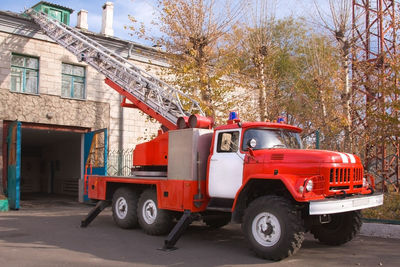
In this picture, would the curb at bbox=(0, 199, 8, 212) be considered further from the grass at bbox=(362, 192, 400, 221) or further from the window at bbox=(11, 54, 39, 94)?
the grass at bbox=(362, 192, 400, 221)

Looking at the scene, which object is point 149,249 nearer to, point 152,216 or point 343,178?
point 152,216

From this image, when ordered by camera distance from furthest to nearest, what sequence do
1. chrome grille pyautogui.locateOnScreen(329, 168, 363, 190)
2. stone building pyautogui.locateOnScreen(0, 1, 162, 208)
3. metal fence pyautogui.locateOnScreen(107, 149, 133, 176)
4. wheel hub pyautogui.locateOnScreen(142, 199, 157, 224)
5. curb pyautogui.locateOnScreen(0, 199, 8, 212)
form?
metal fence pyautogui.locateOnScreen(107, 149, 133, 176)
stone building pyautogui.locateOnScreen(0, 1, 162, 208)
curb pyautogui.locateOnScreen(0, 199, 8, 212)
wheel hub pyautogui.locateOnScreen(142, 199, 157, 224)
chrome grille pyautogui.locateOnScreen(329, 168, 363, 190)

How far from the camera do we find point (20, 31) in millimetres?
16938

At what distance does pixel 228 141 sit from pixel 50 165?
22.8m

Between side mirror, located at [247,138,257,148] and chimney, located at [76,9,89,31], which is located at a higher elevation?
chimney, located at [76,9,89,31]

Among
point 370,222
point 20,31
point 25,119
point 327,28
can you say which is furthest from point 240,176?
point 20,31

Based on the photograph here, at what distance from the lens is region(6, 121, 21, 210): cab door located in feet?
49.2

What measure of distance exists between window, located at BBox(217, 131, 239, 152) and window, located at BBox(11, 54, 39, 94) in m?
12.0

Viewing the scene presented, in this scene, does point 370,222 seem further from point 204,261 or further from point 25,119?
point 25,119

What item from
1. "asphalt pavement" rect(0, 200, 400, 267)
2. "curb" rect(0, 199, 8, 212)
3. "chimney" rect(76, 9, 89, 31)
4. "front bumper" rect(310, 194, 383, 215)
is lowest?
"asphalt pavement" rect(0, 200, 400, 267)

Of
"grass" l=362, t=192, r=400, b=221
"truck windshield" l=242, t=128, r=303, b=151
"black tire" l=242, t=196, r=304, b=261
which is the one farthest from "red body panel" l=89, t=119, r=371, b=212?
"grass" l=362, t=192, r=400, b=221

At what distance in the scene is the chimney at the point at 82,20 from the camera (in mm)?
19547

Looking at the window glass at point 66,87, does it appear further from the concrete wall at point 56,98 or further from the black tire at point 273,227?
the black tire at point 273,227

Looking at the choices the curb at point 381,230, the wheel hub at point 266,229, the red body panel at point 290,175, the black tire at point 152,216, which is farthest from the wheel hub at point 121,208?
the curb at point 381,230
